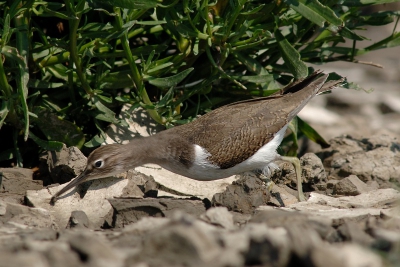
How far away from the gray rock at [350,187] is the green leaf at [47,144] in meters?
3.11

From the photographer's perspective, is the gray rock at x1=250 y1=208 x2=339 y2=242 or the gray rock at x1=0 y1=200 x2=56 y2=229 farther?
the gray rock at x1=0 y1=200 x2=56 y2=229

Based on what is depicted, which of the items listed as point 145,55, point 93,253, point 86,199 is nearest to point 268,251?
point 93,253

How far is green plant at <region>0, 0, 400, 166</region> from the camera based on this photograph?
6.89 m

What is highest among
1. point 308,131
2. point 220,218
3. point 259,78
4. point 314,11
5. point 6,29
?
point 6,29

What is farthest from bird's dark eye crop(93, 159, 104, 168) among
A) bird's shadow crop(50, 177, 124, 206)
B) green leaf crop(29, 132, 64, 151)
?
green leaf crop(29, 132, 64, 151)

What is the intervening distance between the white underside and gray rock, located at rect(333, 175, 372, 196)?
0.79 metres

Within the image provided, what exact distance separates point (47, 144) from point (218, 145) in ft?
6.23

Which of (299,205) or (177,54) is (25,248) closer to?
(299,205)

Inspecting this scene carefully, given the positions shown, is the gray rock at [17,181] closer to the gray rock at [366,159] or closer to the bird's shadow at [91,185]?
the bird's shadow at [91,185]

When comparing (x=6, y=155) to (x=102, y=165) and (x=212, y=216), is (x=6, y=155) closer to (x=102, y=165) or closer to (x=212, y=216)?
(x=102, y=165)

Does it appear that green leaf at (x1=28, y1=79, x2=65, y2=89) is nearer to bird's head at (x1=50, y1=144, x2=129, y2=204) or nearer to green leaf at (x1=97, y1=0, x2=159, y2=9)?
bird's head at (x1=50, y1=144, x2=129, y2=204)

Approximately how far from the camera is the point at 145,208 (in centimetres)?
623

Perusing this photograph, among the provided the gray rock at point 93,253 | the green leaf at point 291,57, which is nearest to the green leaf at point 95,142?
the green leaf at point 291,57

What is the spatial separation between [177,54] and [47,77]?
1.54 meters
